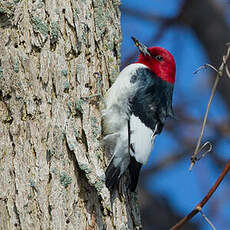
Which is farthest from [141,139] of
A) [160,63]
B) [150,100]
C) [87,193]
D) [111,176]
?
[160,63]

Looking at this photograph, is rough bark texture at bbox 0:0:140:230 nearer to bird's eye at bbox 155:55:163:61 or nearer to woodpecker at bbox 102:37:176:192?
woodpecker at bbox 102:37:176:192

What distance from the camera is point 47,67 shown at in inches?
115

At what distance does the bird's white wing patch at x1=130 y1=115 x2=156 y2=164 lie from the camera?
3.25 meters

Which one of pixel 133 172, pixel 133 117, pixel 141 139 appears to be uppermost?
pixel 133 117

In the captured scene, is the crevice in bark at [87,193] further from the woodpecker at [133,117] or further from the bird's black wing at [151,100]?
the bird's black wing at [151,100]

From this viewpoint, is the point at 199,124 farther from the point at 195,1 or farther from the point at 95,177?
the point at 95,177

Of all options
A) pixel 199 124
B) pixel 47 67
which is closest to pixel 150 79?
pixel 47 67

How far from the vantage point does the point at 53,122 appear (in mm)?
2834

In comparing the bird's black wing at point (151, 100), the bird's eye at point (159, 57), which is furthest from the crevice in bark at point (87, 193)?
the bird's eye at point (159, 57)

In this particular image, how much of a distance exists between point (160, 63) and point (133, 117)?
2.51ft

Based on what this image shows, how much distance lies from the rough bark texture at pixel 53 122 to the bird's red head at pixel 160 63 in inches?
35.1

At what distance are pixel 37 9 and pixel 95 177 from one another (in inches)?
40.5

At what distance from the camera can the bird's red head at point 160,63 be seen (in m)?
4.01

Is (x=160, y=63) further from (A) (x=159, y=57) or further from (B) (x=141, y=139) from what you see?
(B) (x=141, y=139)
